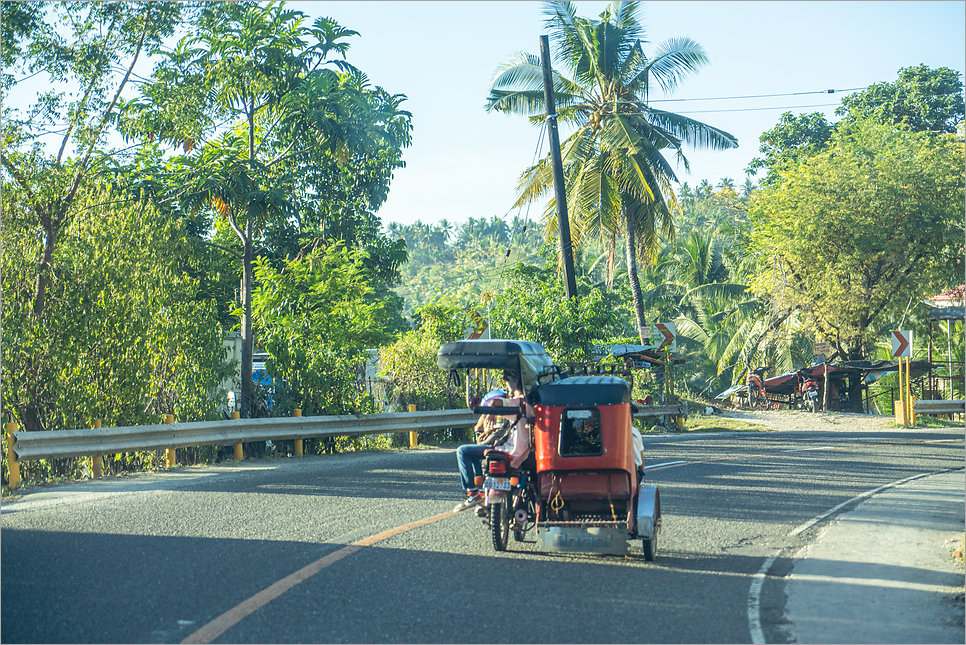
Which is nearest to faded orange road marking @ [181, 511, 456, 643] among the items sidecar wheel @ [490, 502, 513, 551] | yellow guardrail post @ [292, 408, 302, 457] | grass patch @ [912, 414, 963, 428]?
sidecar wheel @ [490, 502, 513, 551]

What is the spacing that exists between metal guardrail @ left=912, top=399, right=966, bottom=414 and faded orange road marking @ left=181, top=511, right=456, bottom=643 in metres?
20.6

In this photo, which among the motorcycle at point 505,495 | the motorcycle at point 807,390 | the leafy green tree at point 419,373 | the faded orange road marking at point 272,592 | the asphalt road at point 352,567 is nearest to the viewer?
the faded orange road marking at point 272,592

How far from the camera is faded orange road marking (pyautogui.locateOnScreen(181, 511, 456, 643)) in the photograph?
5.29m

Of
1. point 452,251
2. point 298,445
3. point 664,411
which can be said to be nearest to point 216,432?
point 298,445

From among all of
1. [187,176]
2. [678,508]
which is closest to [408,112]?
[187,176]

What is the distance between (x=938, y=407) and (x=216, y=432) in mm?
20112

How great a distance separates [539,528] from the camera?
7.35 m

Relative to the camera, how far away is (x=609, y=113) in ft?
93.1

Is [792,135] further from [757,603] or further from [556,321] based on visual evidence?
[757,603]

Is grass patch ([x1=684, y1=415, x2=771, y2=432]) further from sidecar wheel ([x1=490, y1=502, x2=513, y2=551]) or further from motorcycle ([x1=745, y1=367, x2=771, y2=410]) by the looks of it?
sidecar wheel ([x1=490, y1=502, x2=513, y2=551])

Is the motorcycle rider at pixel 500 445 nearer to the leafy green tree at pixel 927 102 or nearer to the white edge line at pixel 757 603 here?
the white edge line at pixel 757 603

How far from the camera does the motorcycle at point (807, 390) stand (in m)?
31.0

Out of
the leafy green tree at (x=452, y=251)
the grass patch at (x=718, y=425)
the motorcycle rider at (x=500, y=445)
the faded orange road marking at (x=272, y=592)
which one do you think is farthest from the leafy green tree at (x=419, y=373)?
the leafy green tree at (x=452, y=251)

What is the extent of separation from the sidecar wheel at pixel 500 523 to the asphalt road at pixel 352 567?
5.0 inches
